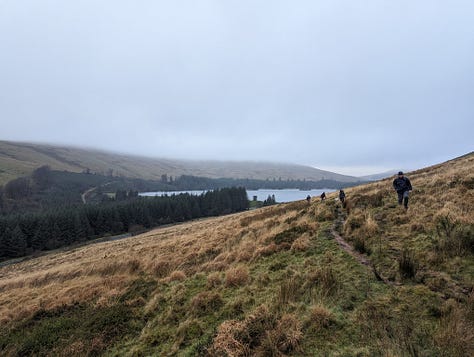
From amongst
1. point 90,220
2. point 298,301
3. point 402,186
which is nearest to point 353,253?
point 298,301

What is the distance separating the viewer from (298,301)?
19.7ft

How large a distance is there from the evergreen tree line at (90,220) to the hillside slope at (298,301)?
7648 cm

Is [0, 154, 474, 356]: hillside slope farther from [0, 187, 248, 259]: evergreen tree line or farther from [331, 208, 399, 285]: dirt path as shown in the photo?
[0, 187, 248, 259]: evergreen tree line

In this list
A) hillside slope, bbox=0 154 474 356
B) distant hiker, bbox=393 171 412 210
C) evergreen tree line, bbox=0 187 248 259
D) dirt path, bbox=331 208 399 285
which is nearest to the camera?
hillside slope, bbox=0 154 474 356

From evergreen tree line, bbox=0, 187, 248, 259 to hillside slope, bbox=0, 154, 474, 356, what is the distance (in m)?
76.5

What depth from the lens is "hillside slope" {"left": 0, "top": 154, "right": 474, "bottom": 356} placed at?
4.53 m

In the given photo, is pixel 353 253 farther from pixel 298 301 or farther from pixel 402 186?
pixel 402 186

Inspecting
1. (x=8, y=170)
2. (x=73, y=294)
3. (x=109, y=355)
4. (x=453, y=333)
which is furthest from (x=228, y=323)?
(x=8, y=170)

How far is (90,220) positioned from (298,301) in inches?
3748

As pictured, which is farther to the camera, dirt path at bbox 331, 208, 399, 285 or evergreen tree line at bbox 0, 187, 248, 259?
evergreen tree line at bbox 0, 187, 248, 259

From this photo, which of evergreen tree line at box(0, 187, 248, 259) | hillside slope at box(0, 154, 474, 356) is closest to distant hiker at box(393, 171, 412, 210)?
hillside slope at box(0, 154, 474, 356)

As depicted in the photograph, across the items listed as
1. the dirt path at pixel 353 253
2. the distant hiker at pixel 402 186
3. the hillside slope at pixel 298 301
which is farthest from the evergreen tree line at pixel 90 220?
the distant hiker at pixel 402 186

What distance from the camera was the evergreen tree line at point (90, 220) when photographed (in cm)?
Result: 6938

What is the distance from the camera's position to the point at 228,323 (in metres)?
5.67
